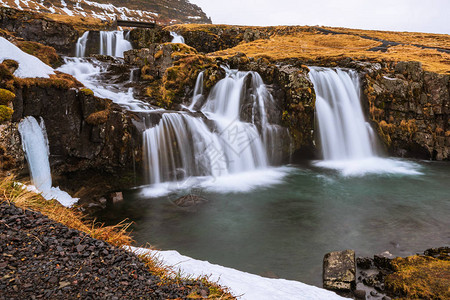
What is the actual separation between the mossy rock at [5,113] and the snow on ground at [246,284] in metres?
8.50

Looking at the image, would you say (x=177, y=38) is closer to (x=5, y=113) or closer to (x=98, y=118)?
(x=98, y=118)

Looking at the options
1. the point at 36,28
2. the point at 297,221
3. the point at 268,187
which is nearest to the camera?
the point at 297,221

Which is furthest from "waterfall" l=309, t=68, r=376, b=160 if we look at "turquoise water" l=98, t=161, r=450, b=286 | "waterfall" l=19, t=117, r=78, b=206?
"waterfall" l=19, t=117, r=78, b=206

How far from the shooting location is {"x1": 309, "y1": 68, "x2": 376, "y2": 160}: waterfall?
2000 centimetres

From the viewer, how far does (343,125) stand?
A: 2044 centimetres

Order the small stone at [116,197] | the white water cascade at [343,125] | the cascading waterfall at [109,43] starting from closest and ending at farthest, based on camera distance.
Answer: the small stone at [116,197]
the white water cascade at [343,125]
the cascading waterfall at [109,43]

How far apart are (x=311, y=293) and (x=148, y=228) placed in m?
7.02

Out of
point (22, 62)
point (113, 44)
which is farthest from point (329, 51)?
point (22, 62)

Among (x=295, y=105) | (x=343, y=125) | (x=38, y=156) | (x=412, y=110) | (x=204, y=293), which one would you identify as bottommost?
(x=204, y=293)

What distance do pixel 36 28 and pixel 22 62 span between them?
27525 millimetres

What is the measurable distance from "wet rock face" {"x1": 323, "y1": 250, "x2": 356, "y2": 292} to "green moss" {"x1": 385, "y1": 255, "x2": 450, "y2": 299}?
0.80m

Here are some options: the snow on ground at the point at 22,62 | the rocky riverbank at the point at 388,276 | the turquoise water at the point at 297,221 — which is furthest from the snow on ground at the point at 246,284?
the snow on ground at the point at 22,62

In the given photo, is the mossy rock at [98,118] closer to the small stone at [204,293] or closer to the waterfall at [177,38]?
the small stone at [204,293]

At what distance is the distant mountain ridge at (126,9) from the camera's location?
276 ft
